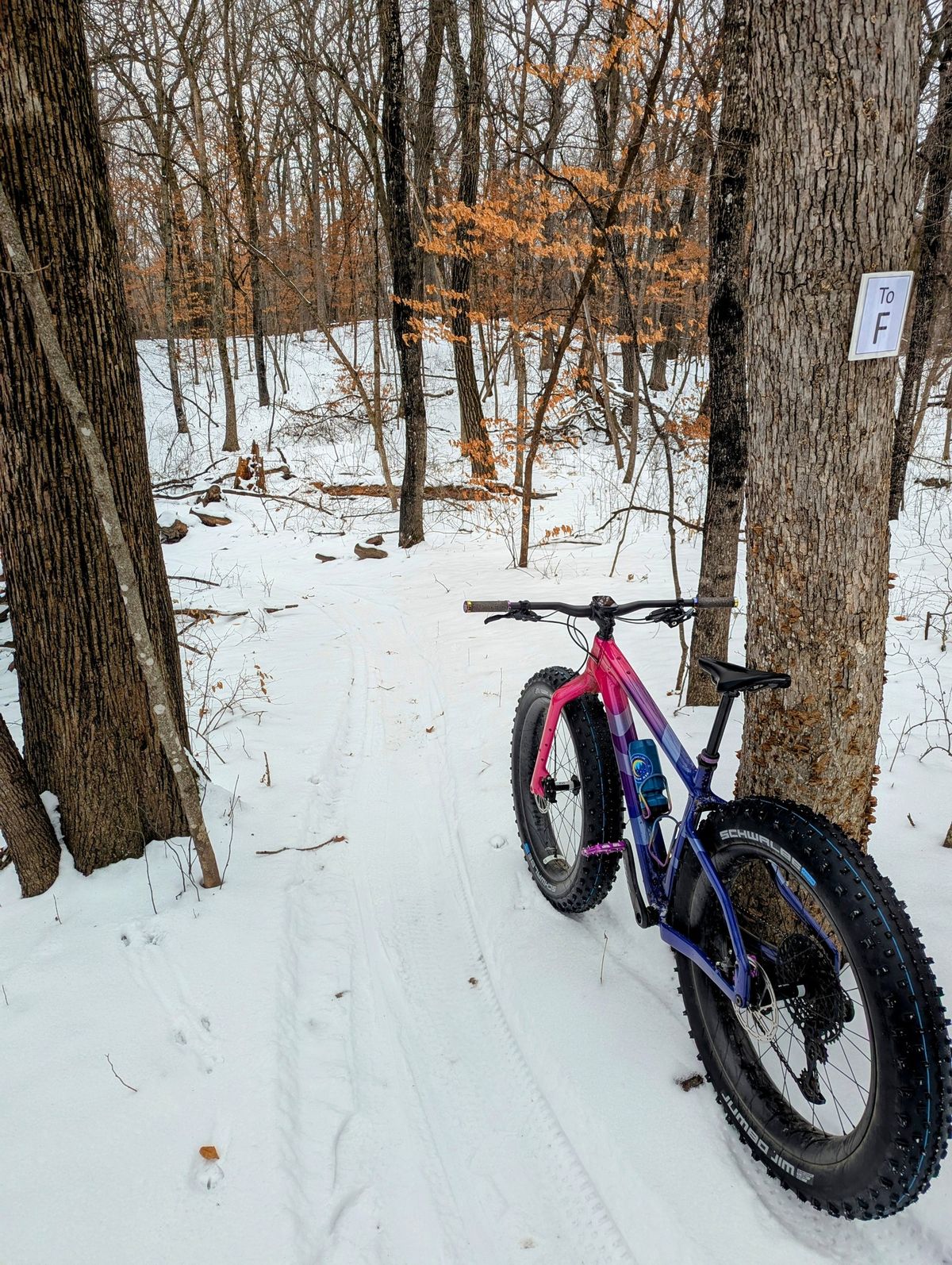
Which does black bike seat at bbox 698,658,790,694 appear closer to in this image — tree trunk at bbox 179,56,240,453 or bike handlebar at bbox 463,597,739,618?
bike handlebar at bbox 463,597,739,618

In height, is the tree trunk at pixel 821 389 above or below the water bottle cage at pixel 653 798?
above

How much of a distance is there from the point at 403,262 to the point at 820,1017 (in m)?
9.95

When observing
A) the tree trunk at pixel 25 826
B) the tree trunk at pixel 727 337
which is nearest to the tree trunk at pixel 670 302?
the tree trunk at pixel 727 337

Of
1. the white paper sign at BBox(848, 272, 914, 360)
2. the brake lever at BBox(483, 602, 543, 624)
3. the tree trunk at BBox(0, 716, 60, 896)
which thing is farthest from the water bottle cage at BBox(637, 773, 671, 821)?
the tree trunk at BBox(0, 716, 60, 896)

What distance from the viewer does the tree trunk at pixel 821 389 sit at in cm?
180

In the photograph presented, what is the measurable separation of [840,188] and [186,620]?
653cm

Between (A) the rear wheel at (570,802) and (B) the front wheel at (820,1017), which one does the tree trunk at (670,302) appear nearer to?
(A) the rear wheel at (570,802)

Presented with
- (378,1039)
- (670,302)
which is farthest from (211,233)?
(378,1039)

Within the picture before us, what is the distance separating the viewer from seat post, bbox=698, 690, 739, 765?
1.88 m

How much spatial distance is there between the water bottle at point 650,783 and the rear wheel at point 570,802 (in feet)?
Result: 0.77

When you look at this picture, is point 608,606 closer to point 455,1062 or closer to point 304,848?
point 455,1062

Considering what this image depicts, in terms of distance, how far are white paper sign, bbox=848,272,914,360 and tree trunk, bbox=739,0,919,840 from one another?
32 millimetres

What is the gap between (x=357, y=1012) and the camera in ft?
8.20

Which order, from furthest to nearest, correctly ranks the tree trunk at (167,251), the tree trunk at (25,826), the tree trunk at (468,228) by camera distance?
the tree trunk at (167,251) → the tree trunk at (468,228) → the tree trunk at (25,826)
